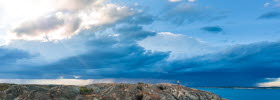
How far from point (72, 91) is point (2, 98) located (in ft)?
30.1

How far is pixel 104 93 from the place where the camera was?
1489 inches

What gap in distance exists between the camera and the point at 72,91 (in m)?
36.2

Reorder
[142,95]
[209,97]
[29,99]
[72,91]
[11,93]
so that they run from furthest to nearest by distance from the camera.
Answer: [209,97] → [142,95] → [72,91] → [11,93] → [29,99]

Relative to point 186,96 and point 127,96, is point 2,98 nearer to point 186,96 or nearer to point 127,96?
point 127,96

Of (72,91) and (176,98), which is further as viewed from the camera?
(176,98)

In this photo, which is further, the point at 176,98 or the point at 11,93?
the point at 176,98

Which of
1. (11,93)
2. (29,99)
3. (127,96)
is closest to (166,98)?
(127,96)

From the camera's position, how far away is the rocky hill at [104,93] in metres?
32.8

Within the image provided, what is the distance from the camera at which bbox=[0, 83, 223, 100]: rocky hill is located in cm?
3281

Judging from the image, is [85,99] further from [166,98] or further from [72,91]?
[166,98]

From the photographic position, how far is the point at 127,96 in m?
37.7

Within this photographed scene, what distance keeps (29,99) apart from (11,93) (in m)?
4.11

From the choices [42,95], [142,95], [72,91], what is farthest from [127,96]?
[42,95]

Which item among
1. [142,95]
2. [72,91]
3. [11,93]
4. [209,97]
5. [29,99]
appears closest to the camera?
[29,99]
